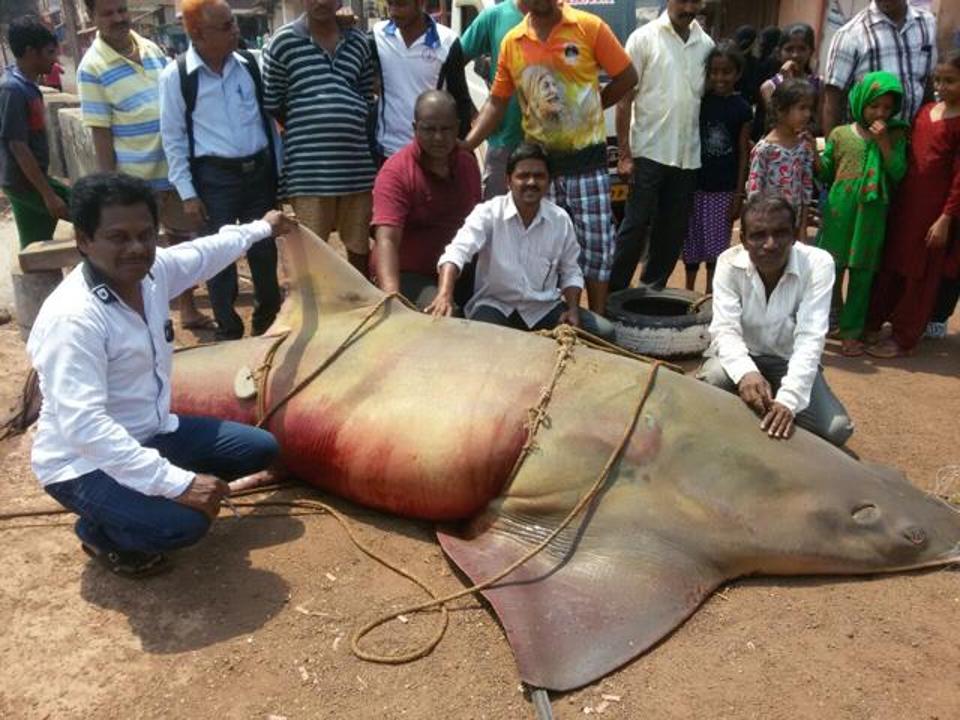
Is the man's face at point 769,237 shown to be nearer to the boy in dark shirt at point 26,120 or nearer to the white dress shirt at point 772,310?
the white dress shirt at point 772,310

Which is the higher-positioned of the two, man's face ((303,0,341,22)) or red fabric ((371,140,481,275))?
man's face ((303,0,341,22))

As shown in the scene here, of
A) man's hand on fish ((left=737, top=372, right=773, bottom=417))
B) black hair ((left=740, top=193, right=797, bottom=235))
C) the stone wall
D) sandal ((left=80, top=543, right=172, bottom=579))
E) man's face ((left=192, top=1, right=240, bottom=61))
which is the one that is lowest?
sandal ((left=80, top=543, right=172, bottom=579))

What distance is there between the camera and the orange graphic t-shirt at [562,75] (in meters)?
4.65

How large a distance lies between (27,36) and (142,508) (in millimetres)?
3562

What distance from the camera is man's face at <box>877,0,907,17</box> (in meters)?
5.30

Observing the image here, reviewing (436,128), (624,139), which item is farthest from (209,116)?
(624,139)

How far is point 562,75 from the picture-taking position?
15.3 feet

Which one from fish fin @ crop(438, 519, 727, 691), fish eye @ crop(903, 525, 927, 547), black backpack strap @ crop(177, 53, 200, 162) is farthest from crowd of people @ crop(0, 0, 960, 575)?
fish fin @ crop(438, 519, 727, 691)

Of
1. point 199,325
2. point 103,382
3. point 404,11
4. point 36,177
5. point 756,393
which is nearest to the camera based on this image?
point 103,382

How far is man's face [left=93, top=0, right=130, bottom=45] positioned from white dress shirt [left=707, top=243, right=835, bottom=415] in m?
3.48

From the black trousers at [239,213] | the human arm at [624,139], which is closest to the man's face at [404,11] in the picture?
the black trousers at [239,213]

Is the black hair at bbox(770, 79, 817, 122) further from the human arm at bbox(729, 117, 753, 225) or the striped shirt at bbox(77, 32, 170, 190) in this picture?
the striped shirt at bbox(77, 32, 170, 190)

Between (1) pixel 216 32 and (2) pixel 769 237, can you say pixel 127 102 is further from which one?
(2) pixel 769 237

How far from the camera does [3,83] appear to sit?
514cm
